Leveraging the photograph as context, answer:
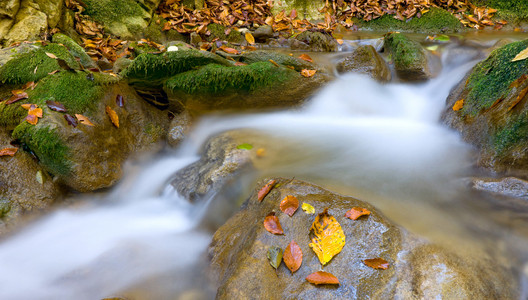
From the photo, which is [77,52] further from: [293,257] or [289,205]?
[293,257]

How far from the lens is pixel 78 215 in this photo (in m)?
3.40

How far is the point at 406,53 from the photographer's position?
498 centimetres

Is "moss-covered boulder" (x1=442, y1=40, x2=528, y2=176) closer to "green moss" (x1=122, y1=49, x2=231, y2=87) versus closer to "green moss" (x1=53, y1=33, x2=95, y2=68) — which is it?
"green moss" (x1=122, y1=49, x2=231, y2=87)

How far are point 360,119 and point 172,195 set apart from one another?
291cm

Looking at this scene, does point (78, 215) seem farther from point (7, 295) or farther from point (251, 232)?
point (251, 232)

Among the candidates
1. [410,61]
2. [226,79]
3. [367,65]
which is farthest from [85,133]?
[410,61]

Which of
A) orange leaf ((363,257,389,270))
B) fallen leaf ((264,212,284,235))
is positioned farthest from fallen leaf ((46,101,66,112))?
orange leaf ((363,257,389,270))

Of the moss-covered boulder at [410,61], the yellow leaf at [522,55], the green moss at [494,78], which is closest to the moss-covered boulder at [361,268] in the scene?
the green moss at [494,78]

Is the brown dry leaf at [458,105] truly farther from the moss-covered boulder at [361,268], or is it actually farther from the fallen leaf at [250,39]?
the fallen leaf at [250,39]

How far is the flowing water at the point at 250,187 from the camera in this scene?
2385 millimetres

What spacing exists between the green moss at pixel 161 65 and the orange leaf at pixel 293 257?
3.05 m

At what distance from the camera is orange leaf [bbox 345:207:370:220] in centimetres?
213

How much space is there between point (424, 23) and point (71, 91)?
8.42m

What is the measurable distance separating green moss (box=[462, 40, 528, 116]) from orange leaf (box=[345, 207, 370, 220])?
2.06 meters
